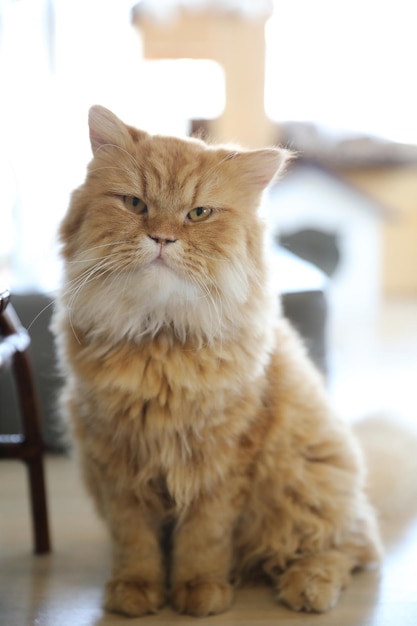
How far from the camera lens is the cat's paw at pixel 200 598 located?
1.42 meters

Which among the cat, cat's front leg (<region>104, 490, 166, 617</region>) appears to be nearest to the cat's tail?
the cat

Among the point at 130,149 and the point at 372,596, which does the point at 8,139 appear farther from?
the point at 372,596

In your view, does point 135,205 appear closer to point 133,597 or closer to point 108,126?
point 108,126

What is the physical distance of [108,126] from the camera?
4.51 ft

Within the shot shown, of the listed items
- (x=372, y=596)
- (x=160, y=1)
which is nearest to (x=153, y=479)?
(x=372, y=596)

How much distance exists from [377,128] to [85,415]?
3888 millimetres

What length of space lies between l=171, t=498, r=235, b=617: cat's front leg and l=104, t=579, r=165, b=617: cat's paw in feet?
0.12

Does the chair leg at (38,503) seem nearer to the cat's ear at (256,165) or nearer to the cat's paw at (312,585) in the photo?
the cat's paw at (312,585)

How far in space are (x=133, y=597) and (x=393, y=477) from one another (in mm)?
737

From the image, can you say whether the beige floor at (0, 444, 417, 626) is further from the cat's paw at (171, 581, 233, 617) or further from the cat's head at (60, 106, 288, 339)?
the cat's head at (60, 106, 288, 339)

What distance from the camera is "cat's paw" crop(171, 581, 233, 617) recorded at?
1.42 m

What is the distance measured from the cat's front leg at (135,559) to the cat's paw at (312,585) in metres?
0.25

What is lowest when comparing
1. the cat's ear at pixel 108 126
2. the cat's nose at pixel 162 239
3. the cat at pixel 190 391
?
the cat at pixel 190 391

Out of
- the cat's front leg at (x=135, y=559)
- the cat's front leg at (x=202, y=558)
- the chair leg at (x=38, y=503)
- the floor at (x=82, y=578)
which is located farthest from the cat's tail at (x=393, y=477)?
the chair leg at (x=38, y=503)
